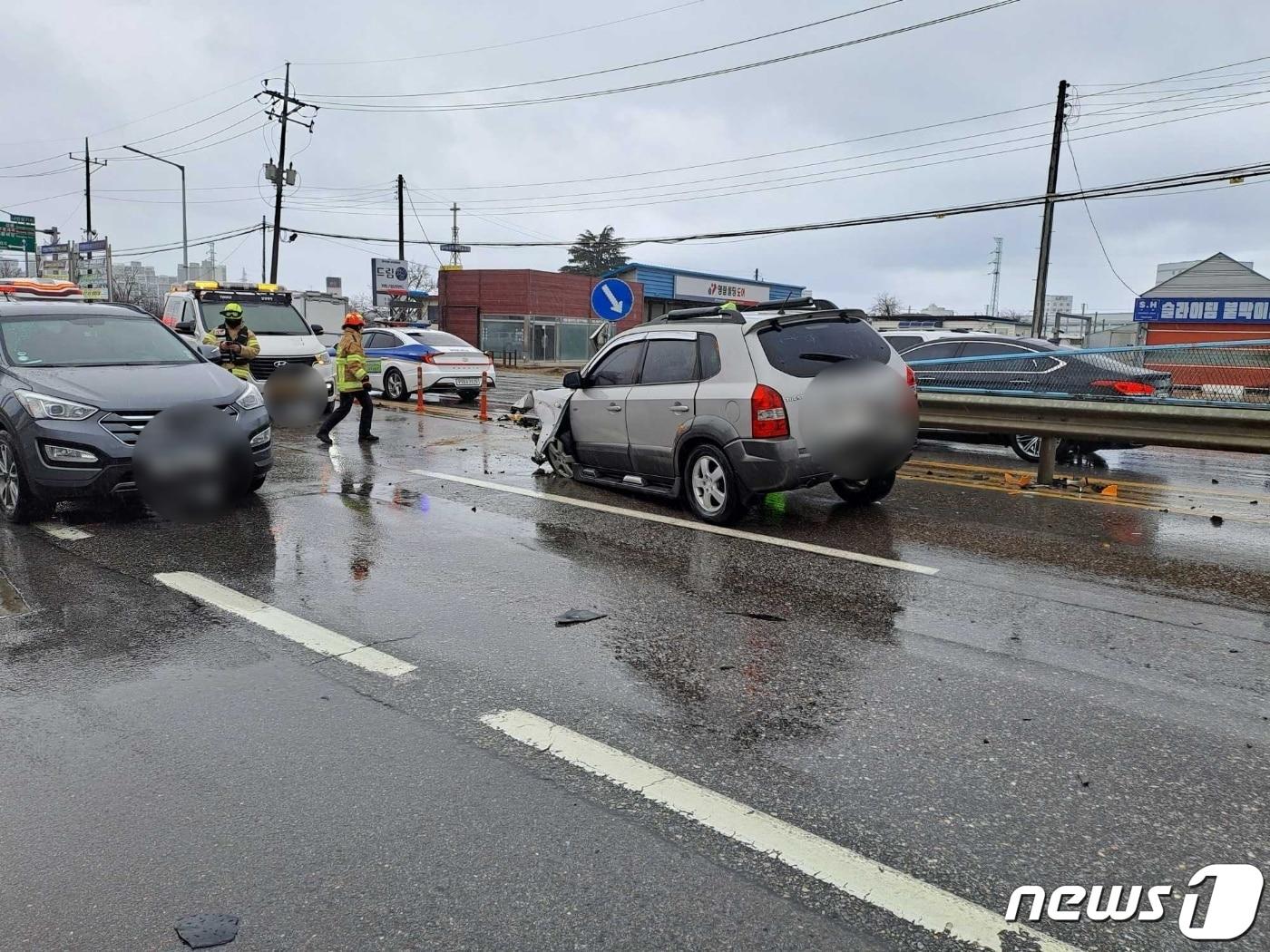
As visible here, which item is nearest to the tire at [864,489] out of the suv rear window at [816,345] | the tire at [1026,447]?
the suv rear window at [816,345]

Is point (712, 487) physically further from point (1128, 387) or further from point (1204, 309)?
point (1204, 309)

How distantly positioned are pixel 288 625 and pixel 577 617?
62.4 inches

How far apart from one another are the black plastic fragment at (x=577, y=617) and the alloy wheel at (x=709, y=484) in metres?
2.59

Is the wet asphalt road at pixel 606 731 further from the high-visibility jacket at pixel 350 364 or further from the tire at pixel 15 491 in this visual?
the high-visibility jacket at pixel 350 364

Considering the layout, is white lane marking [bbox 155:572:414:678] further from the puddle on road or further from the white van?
the white van


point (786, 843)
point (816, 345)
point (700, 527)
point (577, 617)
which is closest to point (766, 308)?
point (816, 345)

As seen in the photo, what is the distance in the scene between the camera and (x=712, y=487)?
795 cm

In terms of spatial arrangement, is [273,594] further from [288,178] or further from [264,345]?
[288,178]

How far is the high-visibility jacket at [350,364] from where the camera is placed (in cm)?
1215

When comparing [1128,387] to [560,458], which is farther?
[560,458]

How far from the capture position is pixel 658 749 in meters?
3.67

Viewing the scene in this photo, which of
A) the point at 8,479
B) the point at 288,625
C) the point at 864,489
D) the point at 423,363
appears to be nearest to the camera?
the point at 288,625

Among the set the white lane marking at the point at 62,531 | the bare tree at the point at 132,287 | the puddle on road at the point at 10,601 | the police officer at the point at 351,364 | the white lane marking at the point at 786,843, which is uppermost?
the bare tree at the point at 132,287

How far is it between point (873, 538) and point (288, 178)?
126ft
